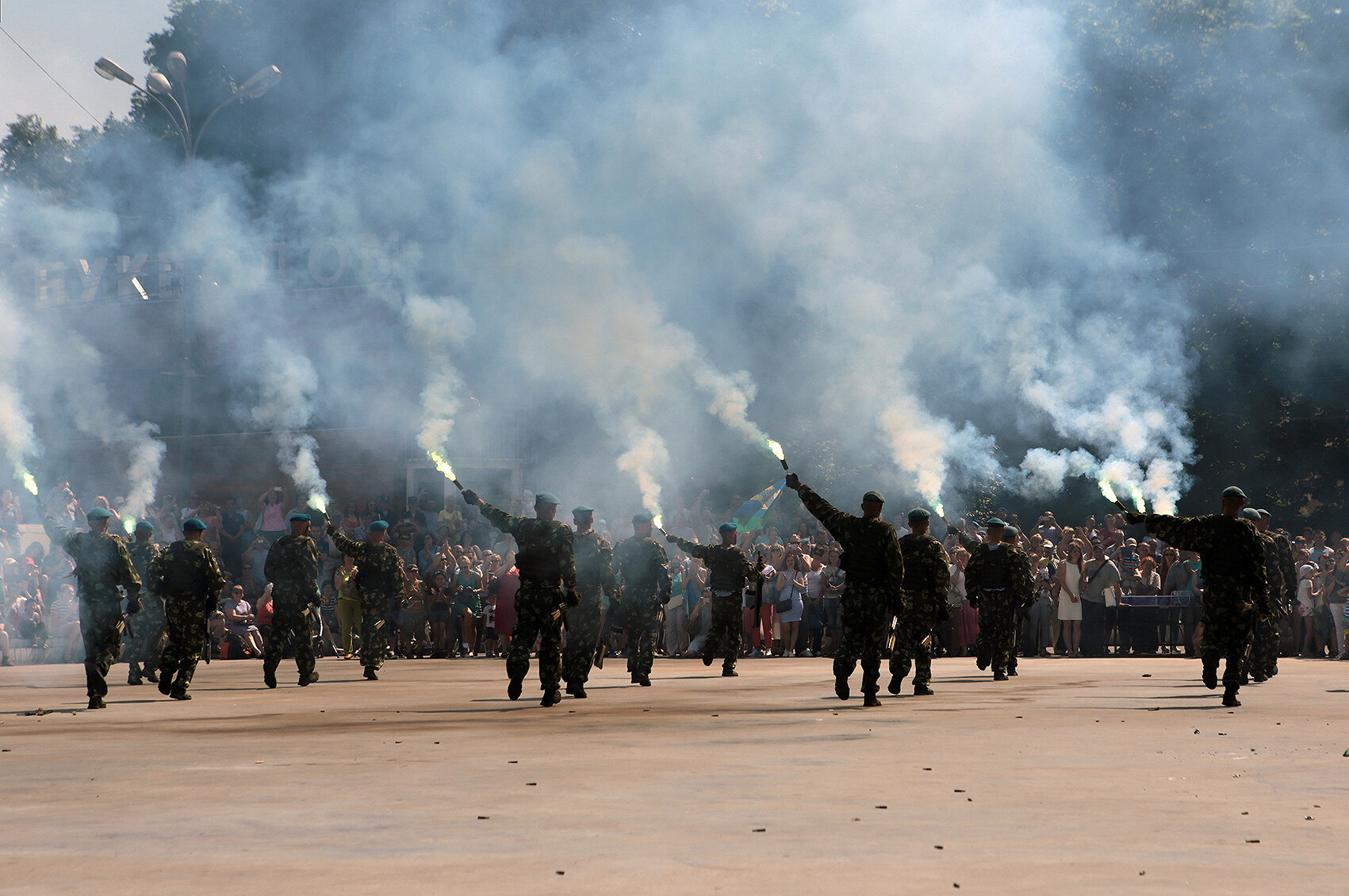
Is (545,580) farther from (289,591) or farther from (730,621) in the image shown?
(730,621)

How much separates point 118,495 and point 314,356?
5201 mm

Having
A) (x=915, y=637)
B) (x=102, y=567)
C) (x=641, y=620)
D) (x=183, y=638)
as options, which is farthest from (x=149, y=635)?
(x=915, y=637)

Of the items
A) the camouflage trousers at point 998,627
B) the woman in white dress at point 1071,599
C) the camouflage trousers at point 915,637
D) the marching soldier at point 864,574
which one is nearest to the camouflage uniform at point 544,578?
the marching soldier at point 864,574

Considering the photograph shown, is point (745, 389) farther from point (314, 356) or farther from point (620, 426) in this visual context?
point (314, 356)

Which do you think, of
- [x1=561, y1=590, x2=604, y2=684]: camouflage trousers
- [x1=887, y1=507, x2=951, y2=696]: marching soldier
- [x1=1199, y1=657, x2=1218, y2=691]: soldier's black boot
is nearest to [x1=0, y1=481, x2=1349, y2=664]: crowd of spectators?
[x1=887, y1=507, x2=951, y2=696]: marching soldier

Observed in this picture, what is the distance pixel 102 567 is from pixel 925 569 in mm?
7851

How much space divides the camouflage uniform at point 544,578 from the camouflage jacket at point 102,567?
145 inches

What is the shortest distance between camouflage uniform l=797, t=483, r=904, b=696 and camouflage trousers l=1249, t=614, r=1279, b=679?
496 cm

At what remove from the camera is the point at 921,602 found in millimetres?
14438

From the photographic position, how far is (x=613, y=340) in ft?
93.2

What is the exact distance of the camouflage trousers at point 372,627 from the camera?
687 inches

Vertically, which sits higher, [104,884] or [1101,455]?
[1101,455]

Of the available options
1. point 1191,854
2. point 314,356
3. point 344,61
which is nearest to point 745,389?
point 314,356

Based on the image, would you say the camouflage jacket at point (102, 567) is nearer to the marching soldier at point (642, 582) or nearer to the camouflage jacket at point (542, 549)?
the camouflage jacket at point (542, 549)
